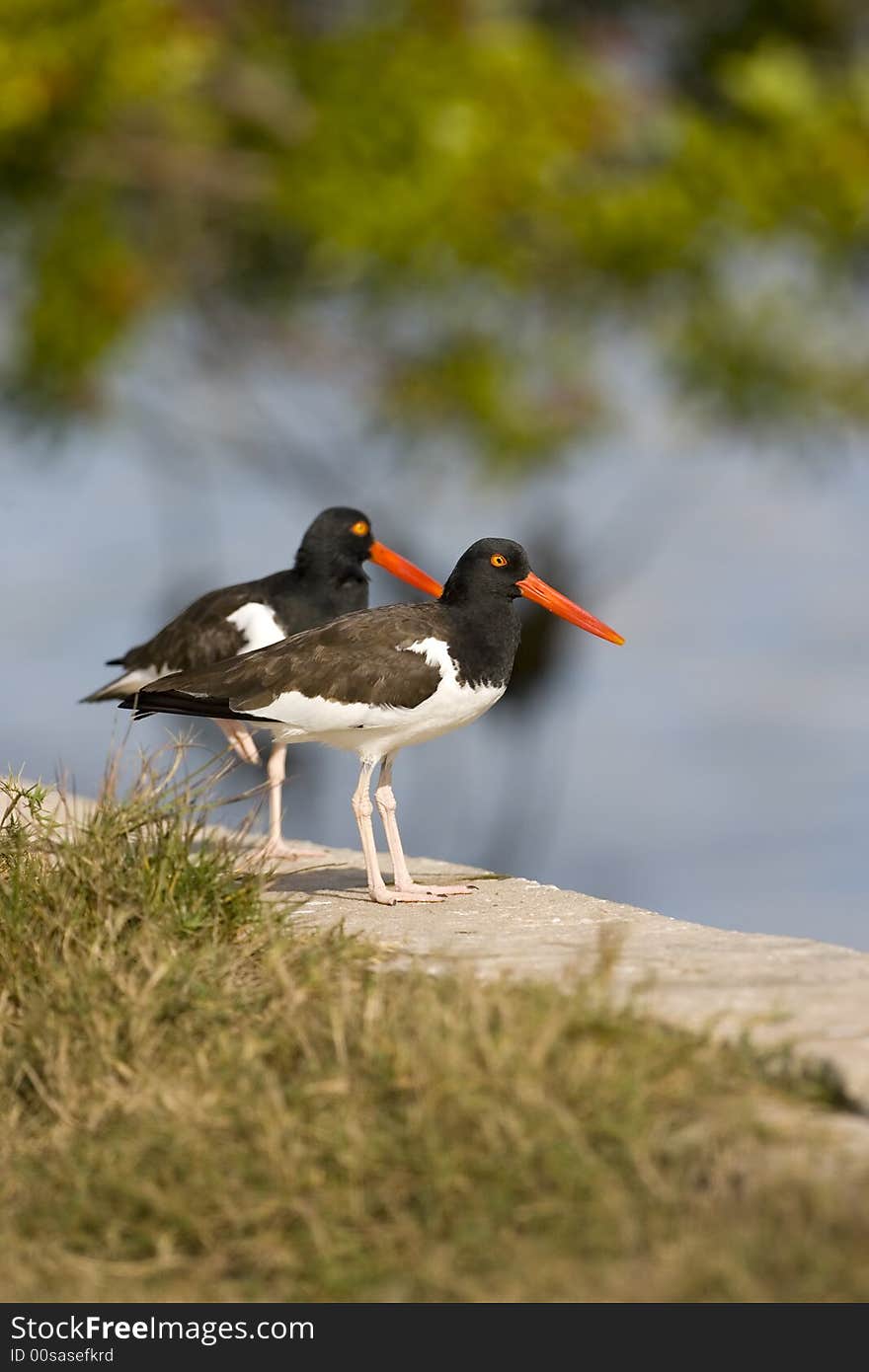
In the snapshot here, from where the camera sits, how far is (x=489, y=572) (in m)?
6.60

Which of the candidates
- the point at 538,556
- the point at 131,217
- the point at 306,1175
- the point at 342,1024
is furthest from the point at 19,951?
the point at 131,217

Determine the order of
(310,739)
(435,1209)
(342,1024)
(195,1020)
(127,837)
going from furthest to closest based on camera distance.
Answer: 1. (310,739)
2. (127,837)
3. (195,1020)
4. (342,1024)
5. (435,1209)

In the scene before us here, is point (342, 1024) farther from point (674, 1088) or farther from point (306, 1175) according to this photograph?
point (674, 1088)

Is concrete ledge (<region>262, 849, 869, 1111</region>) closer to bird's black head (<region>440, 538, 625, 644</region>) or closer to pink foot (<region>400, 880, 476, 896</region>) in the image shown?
pink foot (<region>400, 880, 476, 896</region>)

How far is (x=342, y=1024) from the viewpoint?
4406 millimetres

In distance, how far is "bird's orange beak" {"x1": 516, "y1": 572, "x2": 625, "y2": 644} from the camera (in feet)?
22.2

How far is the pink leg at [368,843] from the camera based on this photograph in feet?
21.0

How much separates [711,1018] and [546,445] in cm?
909

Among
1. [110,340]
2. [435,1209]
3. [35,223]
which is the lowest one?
[435,1209]

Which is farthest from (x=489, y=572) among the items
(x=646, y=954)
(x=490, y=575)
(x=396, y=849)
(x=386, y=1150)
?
(x=386, y=1150)

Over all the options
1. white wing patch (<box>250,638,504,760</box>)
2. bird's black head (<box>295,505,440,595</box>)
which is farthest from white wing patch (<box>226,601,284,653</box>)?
white wing patch (<box>250,638,504,760</box>)

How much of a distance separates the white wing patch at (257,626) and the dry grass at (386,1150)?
2.84m

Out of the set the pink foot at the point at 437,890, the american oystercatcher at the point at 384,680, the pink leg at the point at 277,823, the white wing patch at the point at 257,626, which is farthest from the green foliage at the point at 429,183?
the pink foot at the point at 437,890

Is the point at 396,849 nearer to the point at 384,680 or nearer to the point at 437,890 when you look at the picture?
the point at 437,890
